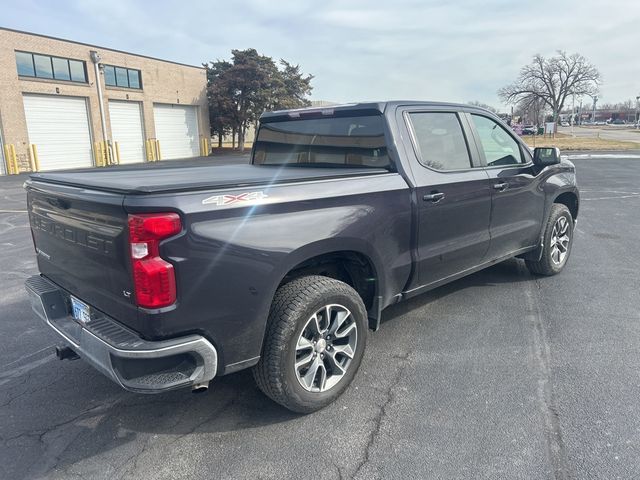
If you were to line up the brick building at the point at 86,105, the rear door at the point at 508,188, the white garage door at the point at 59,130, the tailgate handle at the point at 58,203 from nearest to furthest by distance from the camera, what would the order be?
the tailgate handle at the point at 58,203, the rear door at the point at 508,188, the brick building at the point at 86,105, the white garage door at the point at 59,130

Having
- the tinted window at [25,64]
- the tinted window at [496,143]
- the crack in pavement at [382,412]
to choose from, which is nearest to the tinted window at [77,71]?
the tinted window at [25,64]

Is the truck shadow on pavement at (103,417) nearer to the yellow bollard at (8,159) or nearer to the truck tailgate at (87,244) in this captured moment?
the truck tailgate at (87,244)

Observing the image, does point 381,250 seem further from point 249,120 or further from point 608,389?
point 249,120

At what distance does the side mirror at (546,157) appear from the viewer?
A: 4.89 meters

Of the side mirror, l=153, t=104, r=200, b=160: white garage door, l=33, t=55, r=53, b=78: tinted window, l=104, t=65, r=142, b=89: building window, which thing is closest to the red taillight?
the side mirror

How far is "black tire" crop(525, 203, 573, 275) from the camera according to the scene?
17.4 ft

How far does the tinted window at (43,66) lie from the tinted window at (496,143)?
28.1 metres

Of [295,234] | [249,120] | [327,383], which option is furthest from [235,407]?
[249,120]

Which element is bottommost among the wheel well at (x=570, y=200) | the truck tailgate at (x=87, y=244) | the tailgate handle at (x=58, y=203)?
the wheel well at (x=570, y=200)

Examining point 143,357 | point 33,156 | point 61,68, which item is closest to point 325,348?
point 143,357

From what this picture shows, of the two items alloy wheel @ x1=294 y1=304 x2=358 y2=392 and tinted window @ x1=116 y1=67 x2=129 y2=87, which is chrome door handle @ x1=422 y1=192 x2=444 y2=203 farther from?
tinted window @ x1=116 y1=67 x2=129 y2=87

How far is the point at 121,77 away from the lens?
31391mm

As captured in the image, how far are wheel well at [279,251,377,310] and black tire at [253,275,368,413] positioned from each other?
12cm

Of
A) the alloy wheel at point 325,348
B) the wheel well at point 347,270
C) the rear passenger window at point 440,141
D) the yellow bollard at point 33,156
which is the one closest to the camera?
the alloy wheel at point 325,348
